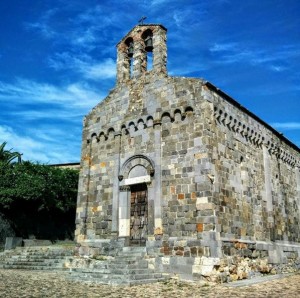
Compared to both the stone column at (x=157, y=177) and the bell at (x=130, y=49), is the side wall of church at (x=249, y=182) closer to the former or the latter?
the stone column at (x=157, y=177)

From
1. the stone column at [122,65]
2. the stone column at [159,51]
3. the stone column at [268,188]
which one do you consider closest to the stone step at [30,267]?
the stone column at [122,65]

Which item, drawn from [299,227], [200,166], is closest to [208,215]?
[200,166]

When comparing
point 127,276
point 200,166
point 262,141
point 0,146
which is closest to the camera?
point 127,276

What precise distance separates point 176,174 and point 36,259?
23.1ft

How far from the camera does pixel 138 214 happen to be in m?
12.4

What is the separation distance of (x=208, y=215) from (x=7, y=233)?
1296 cm

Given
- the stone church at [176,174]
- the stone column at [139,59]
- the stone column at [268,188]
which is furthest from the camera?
the stone column at [139,59]

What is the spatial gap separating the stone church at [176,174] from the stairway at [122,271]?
438 millimetres

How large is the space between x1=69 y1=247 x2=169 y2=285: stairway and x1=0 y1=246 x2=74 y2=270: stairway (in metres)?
2.14

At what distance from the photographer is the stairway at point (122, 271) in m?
9.23

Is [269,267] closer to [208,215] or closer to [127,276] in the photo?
[208,215]

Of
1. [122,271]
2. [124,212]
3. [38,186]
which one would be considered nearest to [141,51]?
[124,212]

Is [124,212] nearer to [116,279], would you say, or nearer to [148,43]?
[116,279]

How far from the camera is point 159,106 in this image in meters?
12.5
